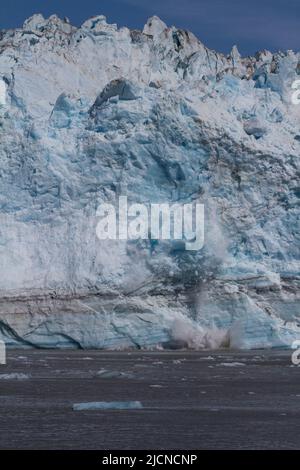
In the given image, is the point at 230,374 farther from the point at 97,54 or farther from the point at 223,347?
the point at 97,54

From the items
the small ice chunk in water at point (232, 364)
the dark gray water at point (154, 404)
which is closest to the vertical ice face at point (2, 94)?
the dark gray water at point (154, 404)

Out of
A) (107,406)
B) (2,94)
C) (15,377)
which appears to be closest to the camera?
(107,406)

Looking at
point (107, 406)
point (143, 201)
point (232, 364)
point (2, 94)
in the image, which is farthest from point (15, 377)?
point (2, 94)

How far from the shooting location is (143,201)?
2730cm

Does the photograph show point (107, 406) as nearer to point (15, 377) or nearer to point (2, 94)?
point (15, 377)

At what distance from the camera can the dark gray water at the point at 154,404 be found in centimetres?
812

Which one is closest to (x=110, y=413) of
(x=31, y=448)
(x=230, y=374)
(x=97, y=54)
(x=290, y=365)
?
(x=31, y=448)

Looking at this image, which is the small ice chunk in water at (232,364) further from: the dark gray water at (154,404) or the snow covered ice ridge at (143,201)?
the snow covered ice ridge at (143,201)

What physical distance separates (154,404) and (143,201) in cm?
1625

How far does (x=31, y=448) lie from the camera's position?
24.8ft

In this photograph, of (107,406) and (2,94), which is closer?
(107,406)

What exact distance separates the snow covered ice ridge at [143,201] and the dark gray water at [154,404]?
155 inches
